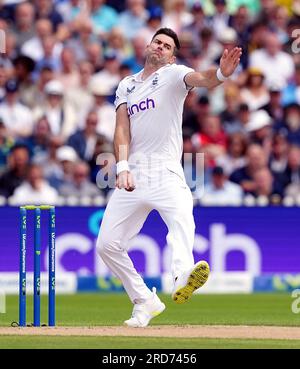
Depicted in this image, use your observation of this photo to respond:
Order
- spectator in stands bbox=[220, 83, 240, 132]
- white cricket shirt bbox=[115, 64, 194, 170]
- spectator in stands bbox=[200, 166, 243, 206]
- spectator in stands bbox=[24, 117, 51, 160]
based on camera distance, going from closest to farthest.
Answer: white cricket shirt bbox=[115, 64, 194, 170] < spectator in stands bbox=[200, 166, 243, 206] < spectator in stands bbox=[24, 117, 51, 160] < spectator in stands bbox=[220, 83, 240, 132]

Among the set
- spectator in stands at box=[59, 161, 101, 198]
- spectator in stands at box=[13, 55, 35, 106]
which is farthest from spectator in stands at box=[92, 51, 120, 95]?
spectator in stands at box=[59, 161, 101, 198]

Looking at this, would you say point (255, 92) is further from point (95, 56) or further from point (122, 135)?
point (122, 135)

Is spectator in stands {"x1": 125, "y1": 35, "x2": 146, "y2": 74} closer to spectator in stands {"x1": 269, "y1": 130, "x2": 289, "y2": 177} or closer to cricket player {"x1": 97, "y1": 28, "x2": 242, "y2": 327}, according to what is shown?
spectator in stands {"x1": 269, "y1": 130, "x2": 289, "y2": 177}

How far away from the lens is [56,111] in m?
17.0

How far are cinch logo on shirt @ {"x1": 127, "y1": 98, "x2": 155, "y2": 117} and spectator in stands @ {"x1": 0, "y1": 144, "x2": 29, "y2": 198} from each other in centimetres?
564

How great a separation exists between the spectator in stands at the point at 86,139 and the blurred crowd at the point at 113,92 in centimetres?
1

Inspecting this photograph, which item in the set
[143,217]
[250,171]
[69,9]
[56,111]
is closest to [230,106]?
[250,171]

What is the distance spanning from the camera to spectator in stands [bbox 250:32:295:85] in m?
18.3

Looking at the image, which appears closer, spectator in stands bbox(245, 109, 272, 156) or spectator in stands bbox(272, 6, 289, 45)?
spectator in stands bbox(245, 109, 272, 156)

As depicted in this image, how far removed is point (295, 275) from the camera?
1584cm

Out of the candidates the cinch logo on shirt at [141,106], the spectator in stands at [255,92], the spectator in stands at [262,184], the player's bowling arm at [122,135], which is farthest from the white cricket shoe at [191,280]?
the spectator in stands at [255,92]

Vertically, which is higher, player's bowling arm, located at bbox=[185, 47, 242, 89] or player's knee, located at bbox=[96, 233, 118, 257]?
player's bowling arm, located at bbox=[185, 47, 242, 89]
